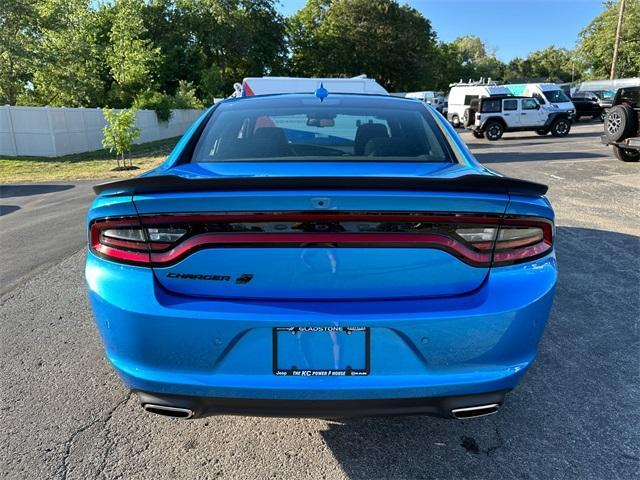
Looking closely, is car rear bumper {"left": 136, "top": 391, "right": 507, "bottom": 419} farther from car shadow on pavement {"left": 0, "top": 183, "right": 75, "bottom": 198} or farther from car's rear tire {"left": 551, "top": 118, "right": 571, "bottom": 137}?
car's rear tire {"left": 551, "top": 118, "right": 571, "bottom": 137}

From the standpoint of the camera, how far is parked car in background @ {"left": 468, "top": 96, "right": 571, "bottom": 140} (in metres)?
22.1

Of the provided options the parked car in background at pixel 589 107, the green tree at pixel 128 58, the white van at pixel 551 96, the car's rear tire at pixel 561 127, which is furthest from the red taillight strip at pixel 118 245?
the parked car in background at pixel 589 107

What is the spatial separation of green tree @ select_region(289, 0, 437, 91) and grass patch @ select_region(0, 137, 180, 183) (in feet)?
132

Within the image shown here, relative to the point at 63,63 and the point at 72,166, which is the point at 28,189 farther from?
the point at 63,63

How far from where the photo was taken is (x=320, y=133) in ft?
10.1

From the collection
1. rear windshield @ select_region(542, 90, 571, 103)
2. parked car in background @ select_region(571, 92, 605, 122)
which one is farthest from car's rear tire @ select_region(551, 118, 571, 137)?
parked car in background @ select_region(571, 92, 605, 122)

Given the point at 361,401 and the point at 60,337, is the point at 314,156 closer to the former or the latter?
the point at 361,401

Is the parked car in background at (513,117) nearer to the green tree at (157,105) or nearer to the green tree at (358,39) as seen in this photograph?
the green tree at (157,105)

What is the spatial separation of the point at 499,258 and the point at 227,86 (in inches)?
1880

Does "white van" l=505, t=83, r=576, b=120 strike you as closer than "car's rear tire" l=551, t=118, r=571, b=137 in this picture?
No

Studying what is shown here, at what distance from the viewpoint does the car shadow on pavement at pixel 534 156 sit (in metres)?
14.7

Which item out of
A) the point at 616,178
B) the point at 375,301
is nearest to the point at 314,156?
the point at 375,301

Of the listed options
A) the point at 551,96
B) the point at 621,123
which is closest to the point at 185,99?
the point at 551,96

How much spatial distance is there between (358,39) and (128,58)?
32344mm
